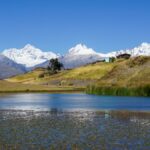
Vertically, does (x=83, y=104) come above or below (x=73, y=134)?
above

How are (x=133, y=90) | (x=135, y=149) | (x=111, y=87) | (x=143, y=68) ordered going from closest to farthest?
(x=135, y=149)
(x=133, y=90)
(x=111, y=87)
(x=143, y=68)

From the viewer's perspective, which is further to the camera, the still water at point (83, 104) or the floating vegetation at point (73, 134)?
the still water at point (83, 104)

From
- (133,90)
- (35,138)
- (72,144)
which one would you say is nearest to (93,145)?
(72,144)

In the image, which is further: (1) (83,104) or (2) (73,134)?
(1) (83,104)

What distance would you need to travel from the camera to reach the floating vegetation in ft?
145

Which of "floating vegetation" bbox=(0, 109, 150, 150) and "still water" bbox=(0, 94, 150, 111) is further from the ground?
"still water" bbox=(0, 94, 150, 111)

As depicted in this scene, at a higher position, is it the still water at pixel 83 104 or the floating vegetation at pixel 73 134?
the still water at pixel 83 104

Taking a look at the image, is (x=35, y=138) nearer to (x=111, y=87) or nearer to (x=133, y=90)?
(x=133, y=90)

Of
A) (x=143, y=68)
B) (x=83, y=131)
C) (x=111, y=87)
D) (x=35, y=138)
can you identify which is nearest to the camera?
(x=35, y=138)

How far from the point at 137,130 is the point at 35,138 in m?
12.7

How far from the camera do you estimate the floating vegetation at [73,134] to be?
4431 centimetres

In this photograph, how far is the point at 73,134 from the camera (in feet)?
171

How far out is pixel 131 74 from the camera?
655 feet

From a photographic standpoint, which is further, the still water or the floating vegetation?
the still water
